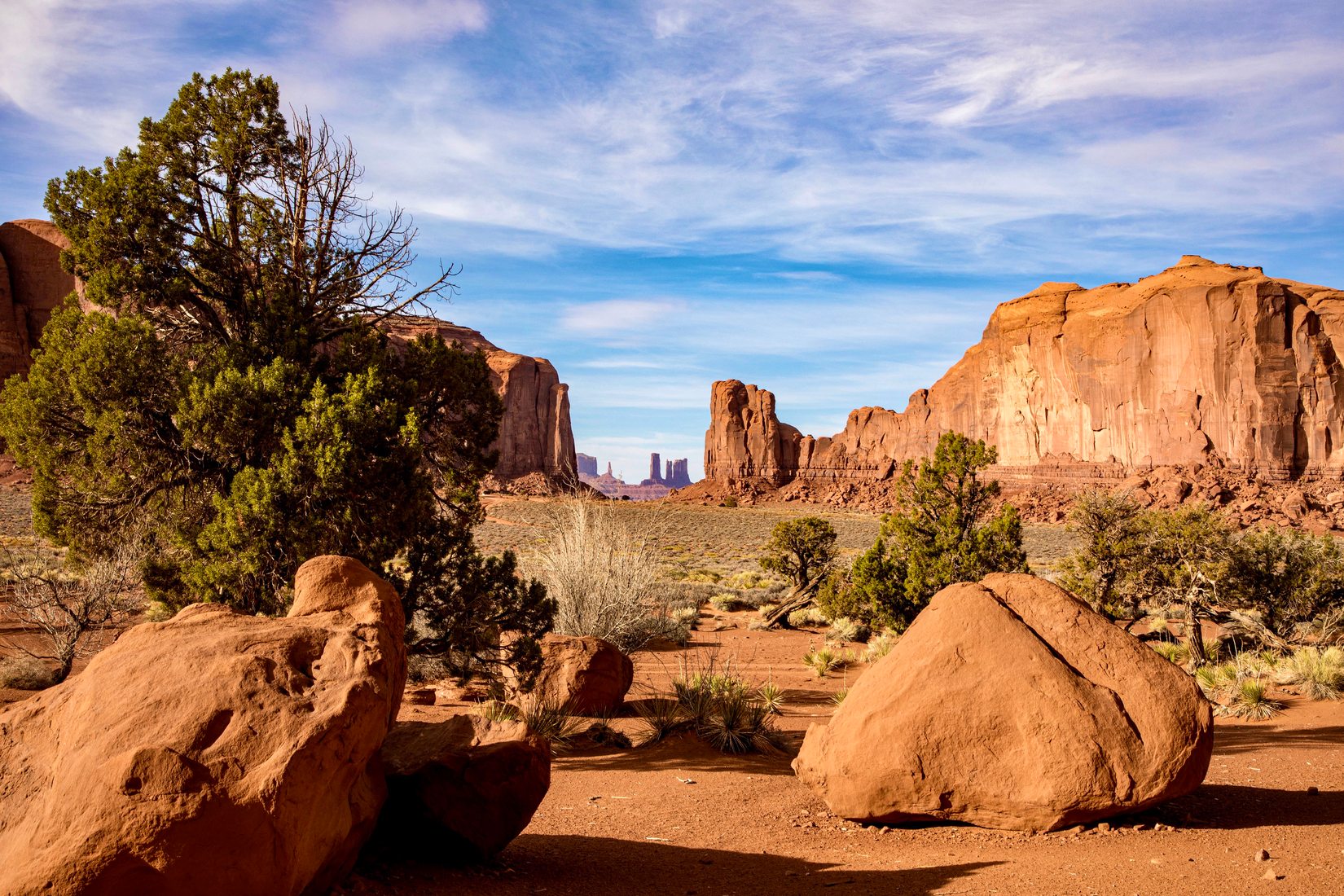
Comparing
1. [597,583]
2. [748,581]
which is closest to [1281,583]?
[597,583]

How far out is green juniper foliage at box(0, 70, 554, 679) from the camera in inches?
331

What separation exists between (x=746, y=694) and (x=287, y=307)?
745cm

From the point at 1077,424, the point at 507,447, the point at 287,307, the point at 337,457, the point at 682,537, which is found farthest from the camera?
the point at 507,447

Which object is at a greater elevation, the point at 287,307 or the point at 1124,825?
the point at 287,307

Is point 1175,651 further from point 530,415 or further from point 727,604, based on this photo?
point 530,415

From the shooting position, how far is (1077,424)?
88312mm

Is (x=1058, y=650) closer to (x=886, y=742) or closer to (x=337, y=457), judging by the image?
(x=886, y=742)

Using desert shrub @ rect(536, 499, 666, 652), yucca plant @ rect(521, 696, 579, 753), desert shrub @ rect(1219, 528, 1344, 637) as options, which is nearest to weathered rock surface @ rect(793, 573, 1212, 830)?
yucca plant @ rect(521, 696, 579, 753)

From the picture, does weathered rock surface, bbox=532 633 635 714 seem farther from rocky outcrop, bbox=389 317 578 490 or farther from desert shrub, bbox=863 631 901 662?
rocky outcrop, bbox=389 317 578 490

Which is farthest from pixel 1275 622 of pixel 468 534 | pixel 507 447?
pixel 507 447

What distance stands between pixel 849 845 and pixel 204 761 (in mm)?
4438

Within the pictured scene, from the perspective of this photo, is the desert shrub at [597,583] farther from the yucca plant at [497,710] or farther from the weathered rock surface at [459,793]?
the weathered rock surface at [459,793]

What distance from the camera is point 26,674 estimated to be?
11930 millimetres

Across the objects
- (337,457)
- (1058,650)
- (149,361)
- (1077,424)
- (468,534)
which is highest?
(1077,424)
